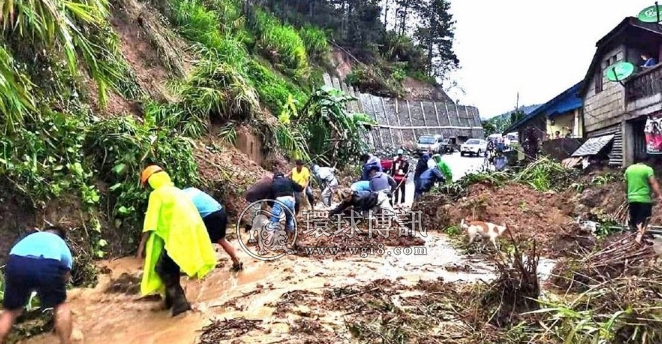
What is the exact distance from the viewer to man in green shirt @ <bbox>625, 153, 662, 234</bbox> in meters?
7.43

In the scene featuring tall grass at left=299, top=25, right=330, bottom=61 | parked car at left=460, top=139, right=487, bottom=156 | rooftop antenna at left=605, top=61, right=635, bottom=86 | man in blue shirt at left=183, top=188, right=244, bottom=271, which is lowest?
man in blue shirt at left=183, top=188, right=244, bottom=271

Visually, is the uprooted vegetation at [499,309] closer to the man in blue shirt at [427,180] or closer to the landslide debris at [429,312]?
the landslide debris at [429,312]

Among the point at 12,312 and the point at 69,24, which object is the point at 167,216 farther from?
the point at 69,24

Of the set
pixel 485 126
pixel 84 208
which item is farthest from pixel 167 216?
pixel 485 126

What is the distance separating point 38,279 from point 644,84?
44.0 ft

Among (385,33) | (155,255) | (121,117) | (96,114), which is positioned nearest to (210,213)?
(155,255)

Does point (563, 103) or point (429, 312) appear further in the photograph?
point (563, 103)

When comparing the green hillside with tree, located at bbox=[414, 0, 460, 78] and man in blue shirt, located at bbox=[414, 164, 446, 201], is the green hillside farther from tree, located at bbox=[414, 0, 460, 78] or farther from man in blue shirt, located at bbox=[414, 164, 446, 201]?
tree, located at bbox=[414, 0, 460, 78]

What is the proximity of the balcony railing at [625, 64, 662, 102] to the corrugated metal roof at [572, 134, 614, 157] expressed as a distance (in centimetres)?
166

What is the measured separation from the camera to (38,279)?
4.06m

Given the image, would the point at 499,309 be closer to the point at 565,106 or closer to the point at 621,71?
the point at 621,71

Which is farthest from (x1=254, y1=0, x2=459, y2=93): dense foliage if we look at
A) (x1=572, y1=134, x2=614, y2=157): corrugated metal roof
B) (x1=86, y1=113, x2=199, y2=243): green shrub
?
(x1=86, y1=113, x2=199, y2=243): green shrub

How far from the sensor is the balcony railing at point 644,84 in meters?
11.8

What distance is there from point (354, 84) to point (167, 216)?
102 ft
